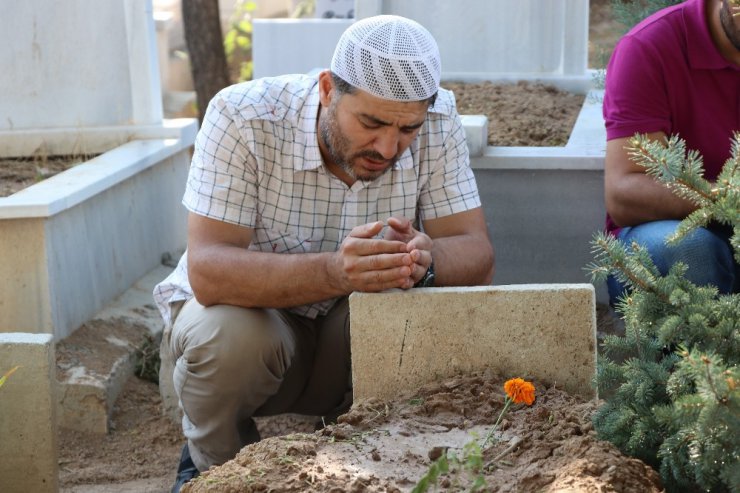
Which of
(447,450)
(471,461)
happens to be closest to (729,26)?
(447,450)

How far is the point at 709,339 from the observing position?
7.17ft

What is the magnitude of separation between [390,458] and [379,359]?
404 millimetres

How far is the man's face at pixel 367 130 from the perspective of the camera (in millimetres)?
2990

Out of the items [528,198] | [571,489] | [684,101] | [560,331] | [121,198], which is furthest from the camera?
[121,198]

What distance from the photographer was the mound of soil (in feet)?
7.22

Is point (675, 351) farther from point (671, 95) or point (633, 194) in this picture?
point (671, 95)

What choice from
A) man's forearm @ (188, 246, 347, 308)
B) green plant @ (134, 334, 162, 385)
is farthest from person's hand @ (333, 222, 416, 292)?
green plant @ (134, 334, 162, 385)

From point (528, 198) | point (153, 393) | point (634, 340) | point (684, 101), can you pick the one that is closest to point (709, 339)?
point (634, 340)

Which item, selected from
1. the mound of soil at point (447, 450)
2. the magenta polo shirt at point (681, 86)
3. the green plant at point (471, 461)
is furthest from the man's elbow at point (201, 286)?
the magenta polo shirt at point (681, 86)

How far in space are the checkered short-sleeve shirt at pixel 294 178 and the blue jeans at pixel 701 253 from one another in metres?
0.59

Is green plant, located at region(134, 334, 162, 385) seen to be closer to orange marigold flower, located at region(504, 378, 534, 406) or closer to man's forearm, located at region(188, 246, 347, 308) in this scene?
man's forearm, located at region(188, 246, 347, 308)

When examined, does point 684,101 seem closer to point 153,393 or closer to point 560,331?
point 560,331

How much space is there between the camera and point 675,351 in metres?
2.25

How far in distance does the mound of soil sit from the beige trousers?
0.52 metres
